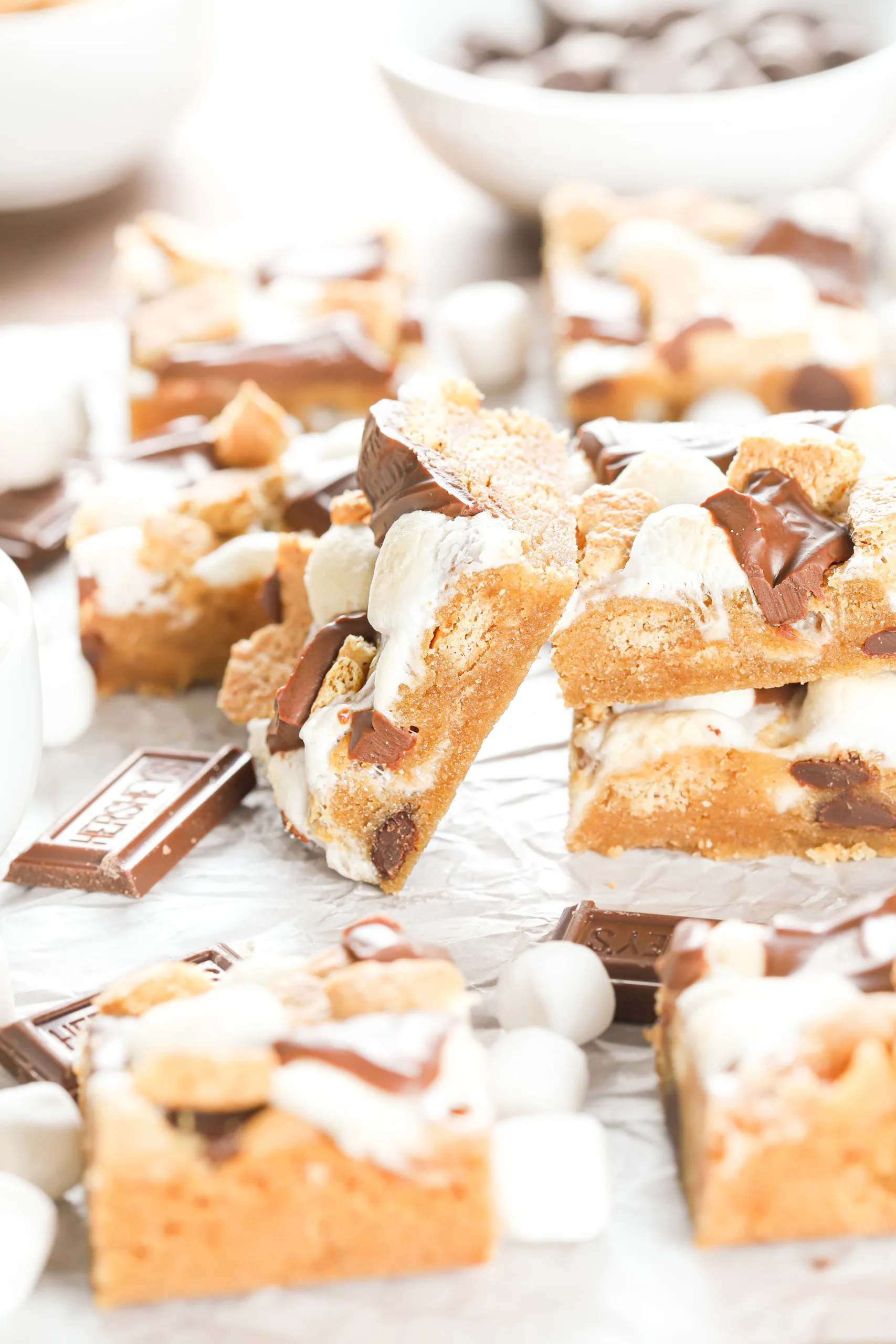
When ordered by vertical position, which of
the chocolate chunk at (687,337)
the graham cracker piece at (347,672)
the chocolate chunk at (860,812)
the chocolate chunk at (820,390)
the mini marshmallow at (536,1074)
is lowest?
the chocolate chunk at (860,812)

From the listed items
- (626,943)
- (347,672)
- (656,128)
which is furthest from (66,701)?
(656,128)

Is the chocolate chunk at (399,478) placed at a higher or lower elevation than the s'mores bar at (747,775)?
higher

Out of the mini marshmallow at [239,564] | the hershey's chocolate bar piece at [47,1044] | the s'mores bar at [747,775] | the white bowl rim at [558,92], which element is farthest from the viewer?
the white bowl rim at [558,92]

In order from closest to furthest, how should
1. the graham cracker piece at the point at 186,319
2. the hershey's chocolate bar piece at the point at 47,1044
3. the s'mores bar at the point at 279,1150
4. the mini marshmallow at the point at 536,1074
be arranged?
the s'mores bar at the point at 279,1150 < the mini marshmallow at the point at 536,1074 < the hershey's chocolate bar piece at the point at 47,1044 < the graham cracker piece at the point at 186,319

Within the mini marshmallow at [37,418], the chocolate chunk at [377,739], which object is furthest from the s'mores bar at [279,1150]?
the mini marshmallow at [37,418]

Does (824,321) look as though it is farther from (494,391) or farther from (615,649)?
(615,649)

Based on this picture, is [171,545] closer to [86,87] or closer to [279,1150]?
[279,1150]

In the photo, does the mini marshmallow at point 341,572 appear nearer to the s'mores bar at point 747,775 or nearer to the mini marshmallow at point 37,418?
the s'mores bar at point 747,775

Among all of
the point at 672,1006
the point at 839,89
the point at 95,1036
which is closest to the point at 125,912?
the point at 95,1036
